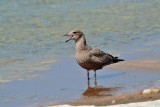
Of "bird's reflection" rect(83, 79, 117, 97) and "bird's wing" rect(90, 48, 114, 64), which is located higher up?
"bird's wing" rect(90, 48, 114, 64)

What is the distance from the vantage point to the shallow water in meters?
13.3

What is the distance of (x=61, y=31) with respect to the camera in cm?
1731

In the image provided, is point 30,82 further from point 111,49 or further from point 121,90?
point 111,49

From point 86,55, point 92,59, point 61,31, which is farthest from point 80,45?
point 61,31

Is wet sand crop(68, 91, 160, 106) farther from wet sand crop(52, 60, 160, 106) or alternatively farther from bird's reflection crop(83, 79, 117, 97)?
bird's reflection crop(83, 79, 117, 97)

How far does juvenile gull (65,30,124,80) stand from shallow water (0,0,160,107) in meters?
0.60

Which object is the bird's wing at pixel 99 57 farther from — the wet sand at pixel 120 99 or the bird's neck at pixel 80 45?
the wet sand at pixel 120 99

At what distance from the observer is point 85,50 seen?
1180 centimetres

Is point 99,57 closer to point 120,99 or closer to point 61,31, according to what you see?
point 120,99

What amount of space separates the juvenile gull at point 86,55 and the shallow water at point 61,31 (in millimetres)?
600

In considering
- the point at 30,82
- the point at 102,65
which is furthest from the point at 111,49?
the point at 30,82

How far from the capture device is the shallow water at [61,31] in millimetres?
13272

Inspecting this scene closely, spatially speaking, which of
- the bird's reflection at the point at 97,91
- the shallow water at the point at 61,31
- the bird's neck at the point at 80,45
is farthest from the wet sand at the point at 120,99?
the bird's neck at the point at 80,45

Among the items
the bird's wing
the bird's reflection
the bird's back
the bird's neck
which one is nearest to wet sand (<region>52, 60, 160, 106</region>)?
the bird's reflection
